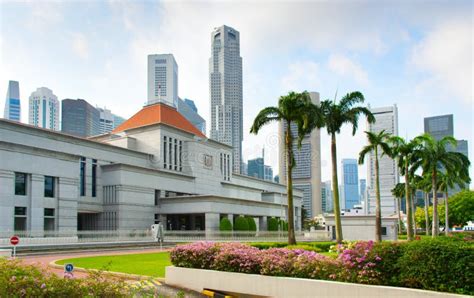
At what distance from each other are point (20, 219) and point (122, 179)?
12.2m

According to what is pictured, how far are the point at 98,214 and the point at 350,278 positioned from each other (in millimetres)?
42469

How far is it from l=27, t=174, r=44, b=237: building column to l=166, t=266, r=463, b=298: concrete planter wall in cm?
2748

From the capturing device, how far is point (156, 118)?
6025 cm

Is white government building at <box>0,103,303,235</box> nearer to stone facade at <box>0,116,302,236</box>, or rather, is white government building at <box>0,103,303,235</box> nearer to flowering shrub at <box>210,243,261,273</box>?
stone facade at <box>0,116,302,236</box>

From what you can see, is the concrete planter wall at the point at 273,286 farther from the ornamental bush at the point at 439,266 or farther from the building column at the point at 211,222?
the building column at the point at 211,222

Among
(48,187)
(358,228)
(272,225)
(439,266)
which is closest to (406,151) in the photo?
(358,228)

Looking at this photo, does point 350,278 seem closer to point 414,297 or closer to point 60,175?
point 414,297

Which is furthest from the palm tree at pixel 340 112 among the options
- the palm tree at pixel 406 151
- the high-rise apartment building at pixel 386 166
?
the high-rise apartment building at pixel 386 166

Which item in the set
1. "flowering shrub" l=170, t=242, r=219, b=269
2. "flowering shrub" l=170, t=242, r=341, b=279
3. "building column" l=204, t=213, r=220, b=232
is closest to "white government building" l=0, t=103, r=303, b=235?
"building column" l=204, t=213, r=220, b=232

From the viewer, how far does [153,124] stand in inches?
2239

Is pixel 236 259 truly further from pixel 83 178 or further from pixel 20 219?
pixel 83 178

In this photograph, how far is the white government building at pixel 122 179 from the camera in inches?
1528

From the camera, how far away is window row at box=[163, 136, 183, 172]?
190ft

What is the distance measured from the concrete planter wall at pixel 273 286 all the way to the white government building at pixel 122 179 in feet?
87.0
